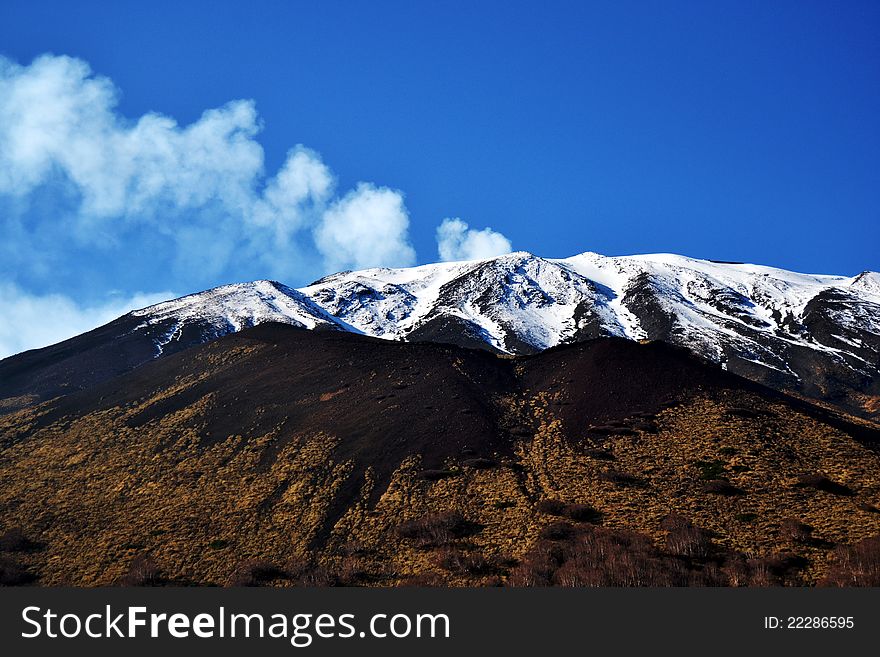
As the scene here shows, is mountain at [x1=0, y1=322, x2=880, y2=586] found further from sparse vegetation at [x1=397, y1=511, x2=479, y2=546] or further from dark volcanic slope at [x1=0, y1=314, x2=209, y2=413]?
dark volcanic slope at [x1=0, y1=314, x2=209, y2=413]

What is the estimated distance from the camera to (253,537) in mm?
39156

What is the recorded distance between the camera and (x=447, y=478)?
44625 millimetres

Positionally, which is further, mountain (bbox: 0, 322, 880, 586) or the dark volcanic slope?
the dark volcanic slope

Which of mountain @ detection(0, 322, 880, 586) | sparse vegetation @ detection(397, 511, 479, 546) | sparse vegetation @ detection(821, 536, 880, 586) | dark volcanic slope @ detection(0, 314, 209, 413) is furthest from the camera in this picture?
dark volcanic slope @ detection(0, 314, 209, 413)

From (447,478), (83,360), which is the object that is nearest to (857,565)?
(447,478)

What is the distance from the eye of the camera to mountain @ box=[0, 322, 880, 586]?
34.1 metres

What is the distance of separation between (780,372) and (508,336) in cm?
6914

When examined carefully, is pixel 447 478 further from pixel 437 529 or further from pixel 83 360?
pixel 83 360

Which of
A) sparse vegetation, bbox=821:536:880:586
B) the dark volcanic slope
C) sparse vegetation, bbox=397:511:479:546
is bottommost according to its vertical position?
sparse vegetation, bbox=821:536:880:586

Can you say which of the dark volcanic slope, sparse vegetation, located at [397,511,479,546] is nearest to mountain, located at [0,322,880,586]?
sparse vegetation, located at [397,511,479,546]

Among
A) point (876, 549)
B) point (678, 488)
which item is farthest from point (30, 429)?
point (876, 549)

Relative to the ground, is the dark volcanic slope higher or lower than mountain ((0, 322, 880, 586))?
higher

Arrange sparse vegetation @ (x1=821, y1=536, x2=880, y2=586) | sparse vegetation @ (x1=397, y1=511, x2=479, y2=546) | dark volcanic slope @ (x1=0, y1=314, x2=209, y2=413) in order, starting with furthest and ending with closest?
dark volcanic slope @ (x1=0, y1=314, x2=209, y2=413) < sparse vegetation @ (x1=397, y1=511, x2=479, y2=546) < sparse vegetation @ (x1=821, y1=536, x2=880, y2=586)

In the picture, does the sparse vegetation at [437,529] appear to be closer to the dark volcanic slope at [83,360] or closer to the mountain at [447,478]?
the mountain at [447,478]
